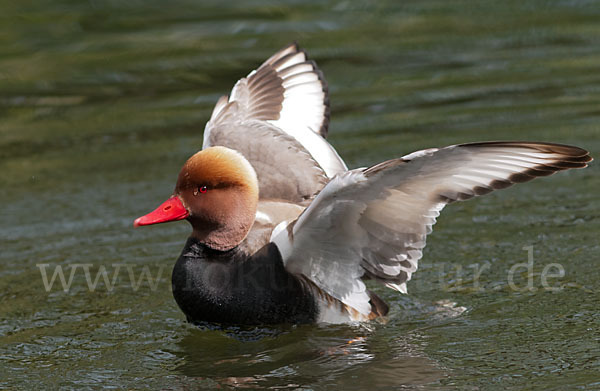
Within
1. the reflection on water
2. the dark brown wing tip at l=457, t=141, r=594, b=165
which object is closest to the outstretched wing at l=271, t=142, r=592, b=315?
the dark brown wing tip at l=457, t=141, r=594, b=165

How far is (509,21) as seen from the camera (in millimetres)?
13180

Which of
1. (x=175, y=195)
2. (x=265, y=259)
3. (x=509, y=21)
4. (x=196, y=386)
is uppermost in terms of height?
(x=509, y=21)

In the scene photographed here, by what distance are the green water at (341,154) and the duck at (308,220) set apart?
27cm

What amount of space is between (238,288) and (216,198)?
0.58 meters

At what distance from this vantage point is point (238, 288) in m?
5.81

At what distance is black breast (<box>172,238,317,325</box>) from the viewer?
5.80m

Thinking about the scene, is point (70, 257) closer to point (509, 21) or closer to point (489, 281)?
point (489, 281)

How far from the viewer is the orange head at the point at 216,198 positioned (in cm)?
582

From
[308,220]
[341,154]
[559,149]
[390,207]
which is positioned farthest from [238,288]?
[341,154]

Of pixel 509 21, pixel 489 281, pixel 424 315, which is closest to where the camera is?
pixel 424 315

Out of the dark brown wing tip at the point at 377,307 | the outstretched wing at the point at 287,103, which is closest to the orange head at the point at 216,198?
the dark brown wing tip at the point at 377,307

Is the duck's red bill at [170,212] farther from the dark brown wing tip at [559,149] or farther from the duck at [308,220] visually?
the dark brown wing tip at [559,149]

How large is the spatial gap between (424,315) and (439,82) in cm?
548

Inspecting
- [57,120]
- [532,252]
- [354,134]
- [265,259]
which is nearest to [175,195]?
[265,259]
